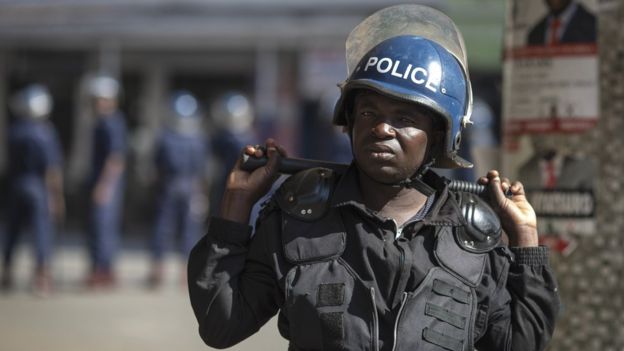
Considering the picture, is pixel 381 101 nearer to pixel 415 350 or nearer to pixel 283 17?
pixel 415 350

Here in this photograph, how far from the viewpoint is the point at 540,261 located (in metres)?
2.48

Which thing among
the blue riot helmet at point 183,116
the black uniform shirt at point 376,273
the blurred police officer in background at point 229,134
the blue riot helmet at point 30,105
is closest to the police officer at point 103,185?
the blue riot helmet at point 30,105

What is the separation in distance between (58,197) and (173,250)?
4.26 m

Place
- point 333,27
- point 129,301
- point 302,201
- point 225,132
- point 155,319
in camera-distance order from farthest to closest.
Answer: point 333,27
point 225,132
point 129,301
point 155,319
point 302,201

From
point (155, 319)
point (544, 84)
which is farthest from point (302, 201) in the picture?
point (155, 319)

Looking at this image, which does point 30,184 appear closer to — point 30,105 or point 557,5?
point 30,105

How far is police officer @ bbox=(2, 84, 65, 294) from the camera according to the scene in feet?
30.5

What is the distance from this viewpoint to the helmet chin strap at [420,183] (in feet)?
8.30

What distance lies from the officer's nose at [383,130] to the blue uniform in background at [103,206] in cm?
755

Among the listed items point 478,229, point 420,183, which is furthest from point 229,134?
point 478,229

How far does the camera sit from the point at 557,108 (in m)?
3.69

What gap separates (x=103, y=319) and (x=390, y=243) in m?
6.06

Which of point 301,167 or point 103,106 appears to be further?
point 103,106

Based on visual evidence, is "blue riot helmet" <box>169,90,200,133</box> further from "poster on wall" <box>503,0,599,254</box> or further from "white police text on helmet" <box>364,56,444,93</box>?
"white police text on helmet" <box>364,56,444,93</box>
